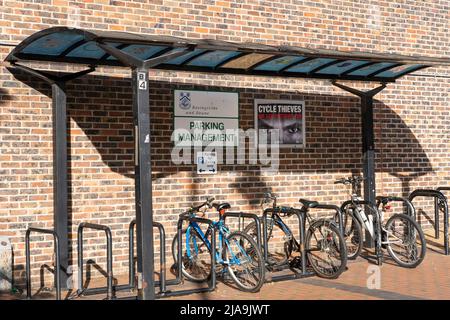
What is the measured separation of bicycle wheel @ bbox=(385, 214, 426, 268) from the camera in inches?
366

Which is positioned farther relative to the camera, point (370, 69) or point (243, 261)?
point (370, 69)

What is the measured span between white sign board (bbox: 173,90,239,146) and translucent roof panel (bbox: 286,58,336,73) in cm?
106

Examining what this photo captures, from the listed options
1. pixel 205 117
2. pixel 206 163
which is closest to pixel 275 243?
pixel 206 163

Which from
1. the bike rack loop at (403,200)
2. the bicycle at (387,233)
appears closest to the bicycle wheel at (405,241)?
the bicycle at (387,233)

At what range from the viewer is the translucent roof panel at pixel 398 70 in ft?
32.8

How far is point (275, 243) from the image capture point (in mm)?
10547

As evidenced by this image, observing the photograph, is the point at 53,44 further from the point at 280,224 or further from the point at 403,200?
the point at 403,200

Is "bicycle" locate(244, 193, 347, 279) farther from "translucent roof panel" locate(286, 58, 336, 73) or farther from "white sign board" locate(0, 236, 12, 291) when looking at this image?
"white sign board" locate(0, 236, 12, 291)

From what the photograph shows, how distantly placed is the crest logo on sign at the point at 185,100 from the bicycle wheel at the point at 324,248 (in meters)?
2.45

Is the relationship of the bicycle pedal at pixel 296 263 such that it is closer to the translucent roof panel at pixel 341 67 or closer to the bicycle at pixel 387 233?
the bicycle at pixel 387 233

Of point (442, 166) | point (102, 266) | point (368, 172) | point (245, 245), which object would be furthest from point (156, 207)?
point (442, 166)

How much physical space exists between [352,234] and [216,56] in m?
3.35

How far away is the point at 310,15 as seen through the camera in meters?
11.1

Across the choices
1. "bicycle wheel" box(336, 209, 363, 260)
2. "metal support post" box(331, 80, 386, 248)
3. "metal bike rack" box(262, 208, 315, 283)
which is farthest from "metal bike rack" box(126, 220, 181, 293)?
"metal support post" box(331, 80, 386, 248)
